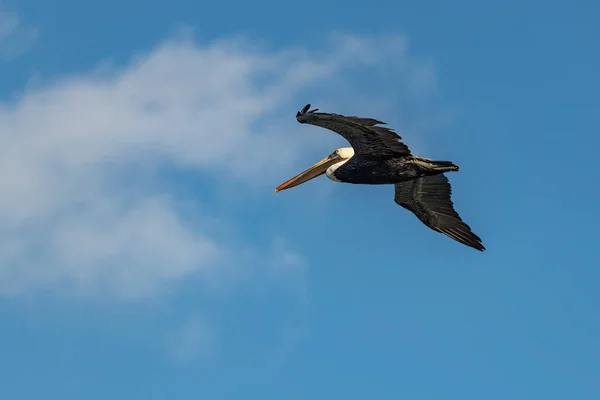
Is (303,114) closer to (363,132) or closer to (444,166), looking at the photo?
(363,132)

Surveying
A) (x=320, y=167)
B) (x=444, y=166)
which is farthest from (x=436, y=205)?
(x=320, y=167)

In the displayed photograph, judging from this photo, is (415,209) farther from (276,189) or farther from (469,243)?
(276,189)

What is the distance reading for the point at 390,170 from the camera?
22703mm

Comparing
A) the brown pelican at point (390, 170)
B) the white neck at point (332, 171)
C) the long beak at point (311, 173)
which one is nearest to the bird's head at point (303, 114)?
the brown pelican at point (390, 170)

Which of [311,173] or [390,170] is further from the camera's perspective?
[311,173]

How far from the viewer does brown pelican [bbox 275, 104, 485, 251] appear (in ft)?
69.0

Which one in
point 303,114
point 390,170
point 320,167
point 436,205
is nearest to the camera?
point 303,114

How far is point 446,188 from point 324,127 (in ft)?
18.3

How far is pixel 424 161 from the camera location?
22484mm

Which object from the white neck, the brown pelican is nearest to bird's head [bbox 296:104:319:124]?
the brown pelican

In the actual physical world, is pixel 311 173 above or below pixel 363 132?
above

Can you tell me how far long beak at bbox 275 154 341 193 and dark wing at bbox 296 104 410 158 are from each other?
3.62 metres

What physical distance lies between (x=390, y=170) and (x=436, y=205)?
11.1 feet

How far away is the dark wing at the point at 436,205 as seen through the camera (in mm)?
25000
